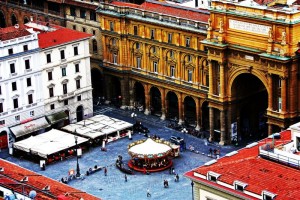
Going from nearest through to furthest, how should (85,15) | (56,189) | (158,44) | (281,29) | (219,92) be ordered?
(56,189), (281,29), (219,92), (158,44), (85,15)

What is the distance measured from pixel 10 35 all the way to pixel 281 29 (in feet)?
148

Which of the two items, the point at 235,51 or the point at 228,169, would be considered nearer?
the point at 228,169

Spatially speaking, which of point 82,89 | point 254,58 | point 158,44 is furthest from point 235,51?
point 82,89

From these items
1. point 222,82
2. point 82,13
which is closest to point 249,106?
point 222,82

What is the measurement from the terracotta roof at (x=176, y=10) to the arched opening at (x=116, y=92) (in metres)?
14.9

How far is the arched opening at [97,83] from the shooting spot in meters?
168

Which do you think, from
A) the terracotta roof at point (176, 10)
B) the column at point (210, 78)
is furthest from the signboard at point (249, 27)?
the terracotta roof at point (176, 10)

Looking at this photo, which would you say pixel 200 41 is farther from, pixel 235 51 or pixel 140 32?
pixel 140 32

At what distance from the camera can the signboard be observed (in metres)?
127

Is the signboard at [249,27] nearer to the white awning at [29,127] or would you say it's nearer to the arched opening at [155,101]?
the arched opening at [155,101]

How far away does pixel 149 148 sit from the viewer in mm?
130375

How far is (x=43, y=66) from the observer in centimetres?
14425

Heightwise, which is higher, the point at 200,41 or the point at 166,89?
the point at 200,41

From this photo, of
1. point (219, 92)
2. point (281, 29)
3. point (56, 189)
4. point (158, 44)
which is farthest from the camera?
point (158, 44)
